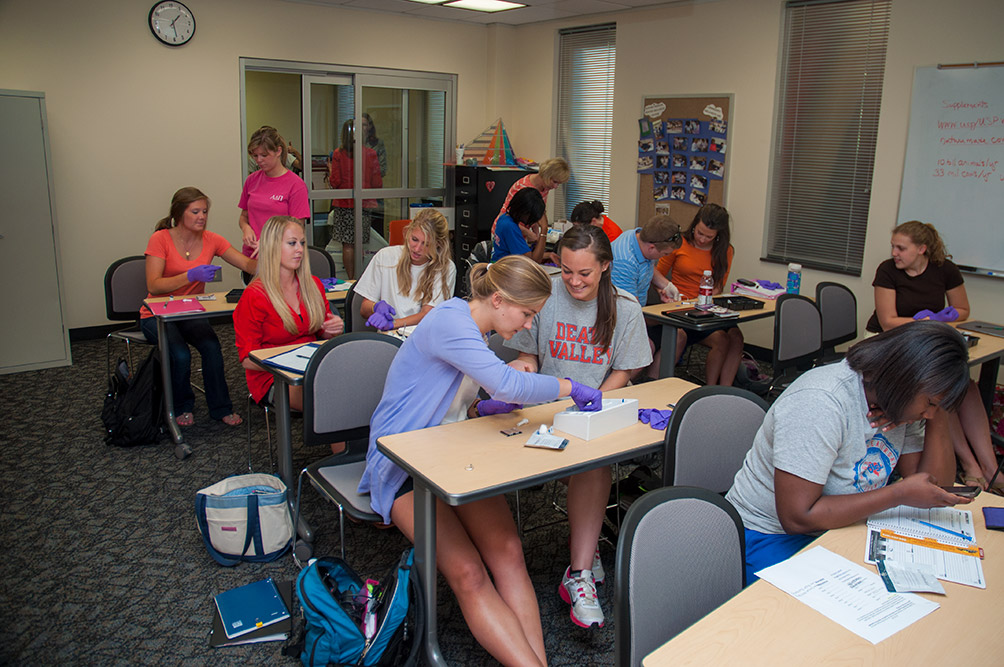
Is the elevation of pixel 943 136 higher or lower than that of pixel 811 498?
higher

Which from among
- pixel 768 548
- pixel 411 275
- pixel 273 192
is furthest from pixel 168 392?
pixel 768 548

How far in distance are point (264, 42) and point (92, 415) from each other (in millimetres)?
3678

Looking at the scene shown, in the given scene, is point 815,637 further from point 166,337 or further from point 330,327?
point 166,337

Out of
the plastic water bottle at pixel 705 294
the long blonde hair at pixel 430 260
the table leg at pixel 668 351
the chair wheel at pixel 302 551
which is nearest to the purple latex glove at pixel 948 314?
the plastic water bottle at pixel 705 294

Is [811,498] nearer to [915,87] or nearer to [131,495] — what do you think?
[131,495]

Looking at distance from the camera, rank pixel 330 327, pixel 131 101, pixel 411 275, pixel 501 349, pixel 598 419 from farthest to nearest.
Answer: pixel 131 101, pixel 411 275, pixel 330 327, pixel 501 349, pixel 598 419

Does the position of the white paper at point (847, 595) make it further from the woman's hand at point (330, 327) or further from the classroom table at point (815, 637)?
the woman's hand at point (330, 327)

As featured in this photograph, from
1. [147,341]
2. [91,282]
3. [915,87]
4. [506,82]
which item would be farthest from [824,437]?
[506,82]

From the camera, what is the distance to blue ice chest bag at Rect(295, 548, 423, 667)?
220 centimetres

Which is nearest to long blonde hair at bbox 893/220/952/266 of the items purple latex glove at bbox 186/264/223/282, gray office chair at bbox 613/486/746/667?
gray office chair at bbox 613/486/746/667

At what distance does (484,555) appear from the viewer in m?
2.36

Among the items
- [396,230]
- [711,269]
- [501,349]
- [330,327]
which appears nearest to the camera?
[501,349]

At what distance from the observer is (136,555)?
119 inches

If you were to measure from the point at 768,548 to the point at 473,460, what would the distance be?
2.68ft
